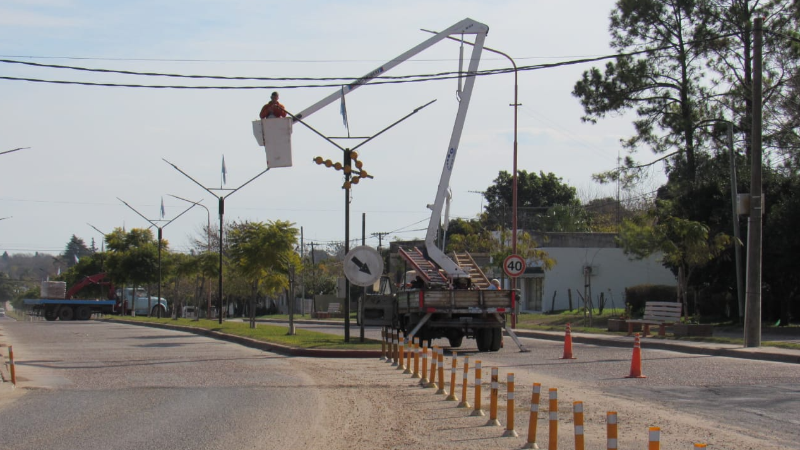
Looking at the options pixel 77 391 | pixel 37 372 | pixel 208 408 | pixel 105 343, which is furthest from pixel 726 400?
pixel 105 343

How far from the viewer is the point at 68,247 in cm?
17938

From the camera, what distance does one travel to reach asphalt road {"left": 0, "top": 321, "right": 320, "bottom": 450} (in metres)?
9.19

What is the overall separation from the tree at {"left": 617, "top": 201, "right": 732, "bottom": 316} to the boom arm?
10.0 metres

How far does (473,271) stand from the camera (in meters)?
22.8

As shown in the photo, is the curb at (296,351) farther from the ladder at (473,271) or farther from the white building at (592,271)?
the white building at (592,271)

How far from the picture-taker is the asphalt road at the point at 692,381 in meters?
10.5

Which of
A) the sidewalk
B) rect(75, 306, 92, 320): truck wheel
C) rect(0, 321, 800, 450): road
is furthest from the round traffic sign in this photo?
rect(75, 306, 92, 320): truck wheel

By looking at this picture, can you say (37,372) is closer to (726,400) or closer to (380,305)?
(380,305)

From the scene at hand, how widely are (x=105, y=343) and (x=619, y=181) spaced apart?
22.6 m

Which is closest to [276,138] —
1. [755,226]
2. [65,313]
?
[755,226]

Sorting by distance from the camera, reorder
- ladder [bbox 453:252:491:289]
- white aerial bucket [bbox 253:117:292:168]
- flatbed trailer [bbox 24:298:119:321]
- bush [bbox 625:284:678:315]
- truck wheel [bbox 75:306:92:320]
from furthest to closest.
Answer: truck wheel [bbox 75:306:92:320]
flatbed trailer [bbox 24:298:119:321]
bush [bbox 625:284:678:315]
ladder [bbox 453:252:491:289]
white aerial bucket [bbox 253:117:292:168]

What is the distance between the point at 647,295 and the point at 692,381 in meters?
27.7

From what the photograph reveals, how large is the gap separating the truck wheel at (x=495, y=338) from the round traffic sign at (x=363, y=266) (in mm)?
3199

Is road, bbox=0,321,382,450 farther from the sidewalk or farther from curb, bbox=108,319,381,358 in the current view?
the sidewalk
